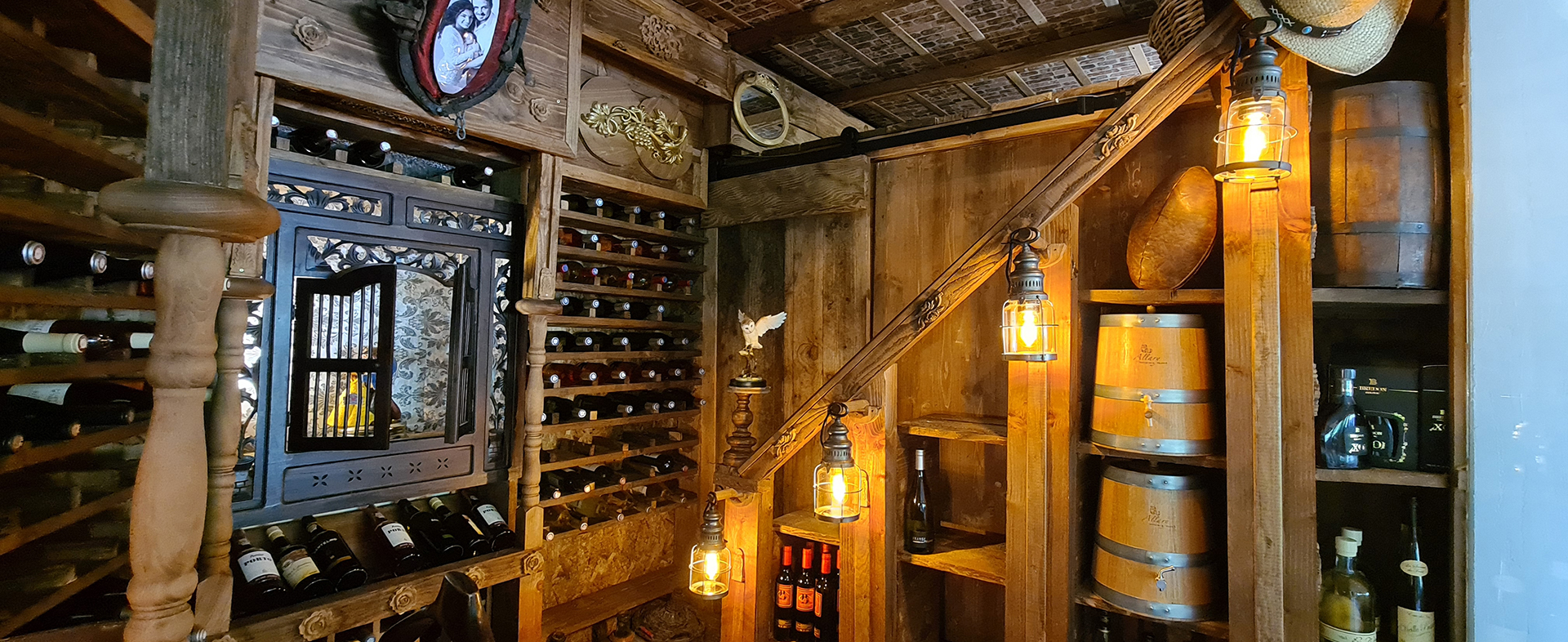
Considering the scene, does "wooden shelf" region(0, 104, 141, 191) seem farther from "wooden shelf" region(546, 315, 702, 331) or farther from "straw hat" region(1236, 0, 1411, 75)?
"straw hat" region(1236, 0, 1411, 75)

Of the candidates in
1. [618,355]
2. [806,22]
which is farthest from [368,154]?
[806,22]

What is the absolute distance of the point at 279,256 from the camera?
220 cm

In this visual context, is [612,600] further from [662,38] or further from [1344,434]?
[1344,434]

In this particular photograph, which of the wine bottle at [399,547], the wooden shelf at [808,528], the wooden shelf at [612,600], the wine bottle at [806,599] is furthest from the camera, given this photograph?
the wooden shelf at [612,600]

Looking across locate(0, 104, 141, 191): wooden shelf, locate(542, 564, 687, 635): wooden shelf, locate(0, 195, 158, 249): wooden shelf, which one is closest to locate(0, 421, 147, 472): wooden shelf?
locate(0, 195, 158, 249): wooden shelf

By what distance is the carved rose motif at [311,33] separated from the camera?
2030mm

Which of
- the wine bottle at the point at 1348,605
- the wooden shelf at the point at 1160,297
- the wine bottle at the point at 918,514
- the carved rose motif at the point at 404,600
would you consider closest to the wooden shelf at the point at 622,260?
the carved rose motif at the point at 404,600

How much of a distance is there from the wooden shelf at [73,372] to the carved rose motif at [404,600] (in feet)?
3.52

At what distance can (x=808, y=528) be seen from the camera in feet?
8.60

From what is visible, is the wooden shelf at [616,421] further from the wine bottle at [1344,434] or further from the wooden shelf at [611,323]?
the wine bottle at [1344,434]

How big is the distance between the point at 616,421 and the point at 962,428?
1683 mm

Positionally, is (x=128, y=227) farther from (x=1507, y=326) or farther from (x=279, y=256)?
(x=1507, y=326)

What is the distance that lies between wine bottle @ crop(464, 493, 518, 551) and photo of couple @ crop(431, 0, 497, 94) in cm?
167

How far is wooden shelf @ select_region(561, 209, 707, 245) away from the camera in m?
3.00
